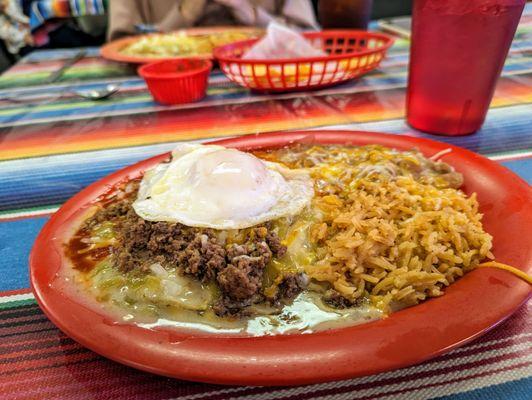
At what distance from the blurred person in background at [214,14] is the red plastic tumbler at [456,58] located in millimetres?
2995

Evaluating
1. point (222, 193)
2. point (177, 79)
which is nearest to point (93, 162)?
point (177, 79)

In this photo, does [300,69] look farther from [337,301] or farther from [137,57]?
[337,301]

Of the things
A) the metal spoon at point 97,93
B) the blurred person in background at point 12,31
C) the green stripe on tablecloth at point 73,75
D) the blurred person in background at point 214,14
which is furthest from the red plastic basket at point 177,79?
the blurred person in background at point 12,31

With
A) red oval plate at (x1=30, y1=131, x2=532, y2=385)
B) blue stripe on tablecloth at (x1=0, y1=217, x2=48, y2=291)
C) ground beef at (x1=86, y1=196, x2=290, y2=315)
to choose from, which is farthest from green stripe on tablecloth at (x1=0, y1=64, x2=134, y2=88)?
red oval plate at (x1=30, y1=131, x2=532, y2=385)

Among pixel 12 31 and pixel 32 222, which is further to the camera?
pixel 12 31

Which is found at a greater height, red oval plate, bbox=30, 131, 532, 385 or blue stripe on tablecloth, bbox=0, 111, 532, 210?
red oval plate, bbox=30, 131, 532, 385

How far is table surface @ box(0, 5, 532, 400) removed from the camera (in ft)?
3.64

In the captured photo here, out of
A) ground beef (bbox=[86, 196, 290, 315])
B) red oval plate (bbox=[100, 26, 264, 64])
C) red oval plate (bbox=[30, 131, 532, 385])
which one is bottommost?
red oval plate (bbox=[100, 26, 264, 64])

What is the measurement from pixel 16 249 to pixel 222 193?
3.17 feet

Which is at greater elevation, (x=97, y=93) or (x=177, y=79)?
(x=177, y=79)

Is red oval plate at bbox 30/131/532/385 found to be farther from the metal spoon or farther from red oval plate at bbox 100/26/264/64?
red oval plate at bbox 100/26/264/64

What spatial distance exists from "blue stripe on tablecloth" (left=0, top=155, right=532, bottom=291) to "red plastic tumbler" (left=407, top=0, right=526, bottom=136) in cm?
46

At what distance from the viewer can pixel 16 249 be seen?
1764 mm

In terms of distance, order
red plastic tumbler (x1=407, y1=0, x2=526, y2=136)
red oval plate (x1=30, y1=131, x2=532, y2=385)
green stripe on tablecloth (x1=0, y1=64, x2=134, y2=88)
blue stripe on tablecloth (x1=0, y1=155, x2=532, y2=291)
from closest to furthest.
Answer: red oval plate (x1=30, y1=131, x2=532, y2=385) < blue stripe on tablecloth (x1=0, y1=155, x2=532, y2=291) < red plastic tumbler (x1=407, y1=0, x2=526, y2=136) < green stripe on tablecloth (x1=0, y1=64, x2=134, y2=88)
